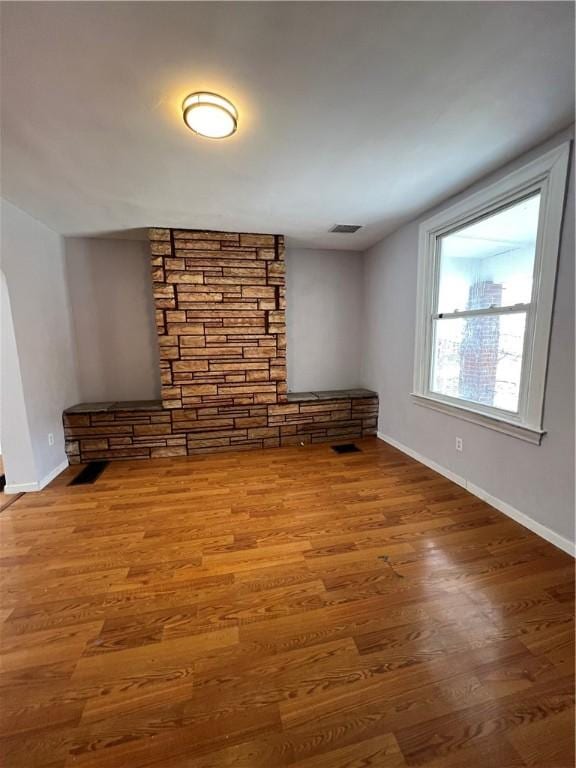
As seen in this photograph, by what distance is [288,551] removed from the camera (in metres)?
1.82

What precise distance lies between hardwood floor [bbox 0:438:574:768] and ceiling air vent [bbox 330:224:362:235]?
2692 millimetres

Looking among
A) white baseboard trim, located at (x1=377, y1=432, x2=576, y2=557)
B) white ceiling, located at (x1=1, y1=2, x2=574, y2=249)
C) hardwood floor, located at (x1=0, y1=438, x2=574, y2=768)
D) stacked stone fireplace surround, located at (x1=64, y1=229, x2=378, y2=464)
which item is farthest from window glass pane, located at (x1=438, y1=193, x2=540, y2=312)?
stacked stone fireplace surround, located at (x1=64, y1=229, x2=378, y2=464)

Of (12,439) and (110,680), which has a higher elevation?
(12,439)

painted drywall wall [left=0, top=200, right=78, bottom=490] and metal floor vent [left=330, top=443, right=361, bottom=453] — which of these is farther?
metal floor vent [left=330, top=443, right=361, bottom=453]

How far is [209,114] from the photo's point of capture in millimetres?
1485

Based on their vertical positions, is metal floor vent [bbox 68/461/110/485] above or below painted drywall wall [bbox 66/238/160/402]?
below

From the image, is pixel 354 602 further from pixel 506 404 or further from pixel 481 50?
pixel 481 50

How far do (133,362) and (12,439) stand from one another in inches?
57.6

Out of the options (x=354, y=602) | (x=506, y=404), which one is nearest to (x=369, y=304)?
(x=506, y=404)

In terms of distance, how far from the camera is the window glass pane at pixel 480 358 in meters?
2.12

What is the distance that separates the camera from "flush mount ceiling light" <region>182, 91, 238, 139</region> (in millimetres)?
1426

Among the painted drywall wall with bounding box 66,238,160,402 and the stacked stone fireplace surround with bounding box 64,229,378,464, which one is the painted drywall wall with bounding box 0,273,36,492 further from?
the painted drywall wall with bounding box 66,238,160,402

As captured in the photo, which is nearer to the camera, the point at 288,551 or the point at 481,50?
the point at 481,50

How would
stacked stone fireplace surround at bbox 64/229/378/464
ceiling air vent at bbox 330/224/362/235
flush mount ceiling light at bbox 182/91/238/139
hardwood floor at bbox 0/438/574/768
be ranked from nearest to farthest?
hardwood floor at bbox 0/438/574/768
flush mount ceiling light at bbox 182/91/238/139
ceiling air vent at bbox 330/224/362/235
stacked stone fireplace surround at bbox 64/229/378/464
